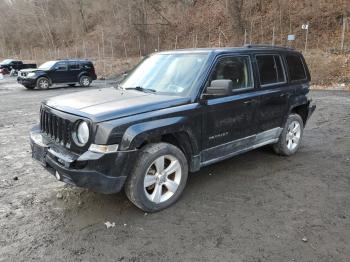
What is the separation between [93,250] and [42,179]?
224 centimetres

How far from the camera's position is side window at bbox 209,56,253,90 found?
14.9 feet

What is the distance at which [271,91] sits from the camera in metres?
5.30

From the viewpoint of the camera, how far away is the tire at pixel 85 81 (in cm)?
2161

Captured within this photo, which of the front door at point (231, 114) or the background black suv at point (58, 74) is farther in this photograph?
the background black suv at point (58, 74)

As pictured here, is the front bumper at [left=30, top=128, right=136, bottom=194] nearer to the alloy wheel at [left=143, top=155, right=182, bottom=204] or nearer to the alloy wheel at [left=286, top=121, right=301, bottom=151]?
the alloy wheel at [left=143, top=155, right=182, bottom=204]

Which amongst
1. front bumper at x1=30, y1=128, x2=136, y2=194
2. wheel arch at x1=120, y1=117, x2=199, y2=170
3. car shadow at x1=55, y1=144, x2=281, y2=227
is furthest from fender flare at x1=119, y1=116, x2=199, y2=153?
car shadow at x1=55, y1=144, x2=281, y2=227

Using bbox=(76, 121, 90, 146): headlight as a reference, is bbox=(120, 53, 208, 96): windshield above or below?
above

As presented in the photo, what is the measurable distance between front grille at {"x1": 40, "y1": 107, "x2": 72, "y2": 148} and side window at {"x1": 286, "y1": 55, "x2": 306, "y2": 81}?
12.7 ft

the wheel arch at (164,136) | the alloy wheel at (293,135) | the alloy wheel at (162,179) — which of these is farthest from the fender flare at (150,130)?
the alloy wheel at (293,135)

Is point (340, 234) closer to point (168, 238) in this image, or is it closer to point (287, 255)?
point (287, 255)

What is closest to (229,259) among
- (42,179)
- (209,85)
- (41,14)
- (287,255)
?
(287,255)

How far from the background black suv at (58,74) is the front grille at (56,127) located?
1722 cm

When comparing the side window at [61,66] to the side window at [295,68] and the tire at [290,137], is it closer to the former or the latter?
the side window at [295,68]

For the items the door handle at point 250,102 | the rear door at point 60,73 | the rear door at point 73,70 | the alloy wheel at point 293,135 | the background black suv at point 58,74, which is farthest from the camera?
the rear door at point 73,70
